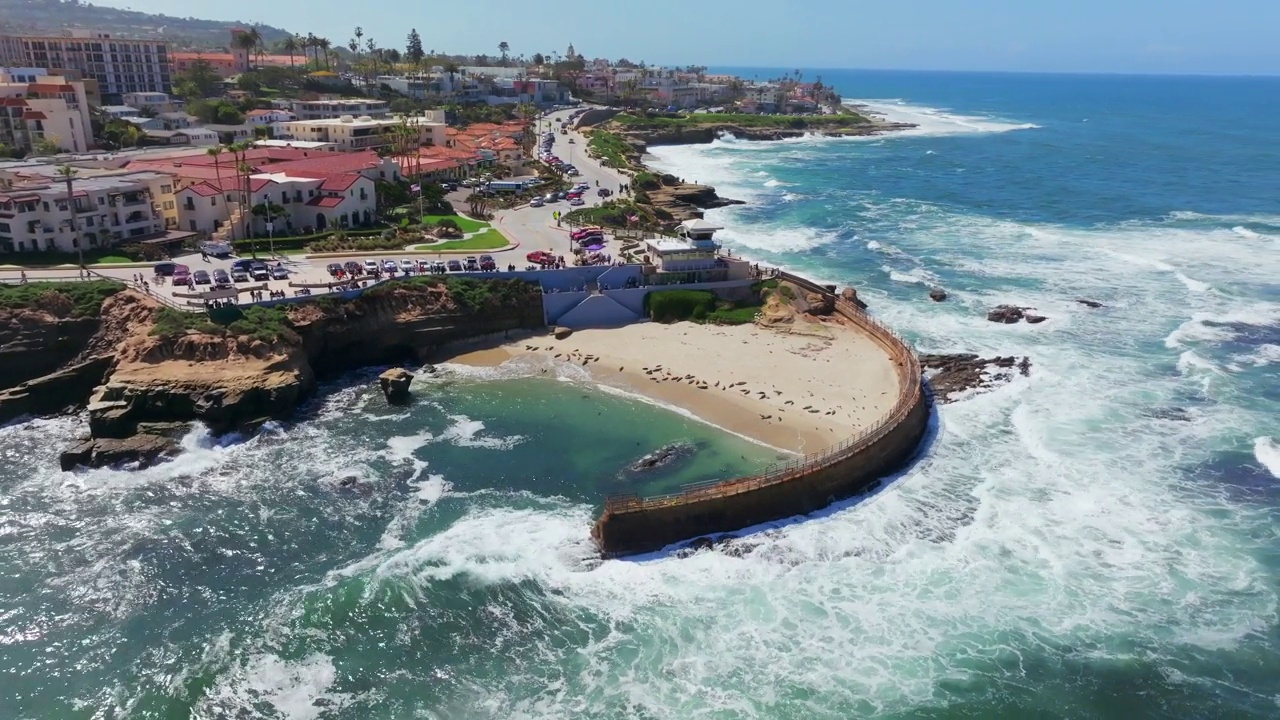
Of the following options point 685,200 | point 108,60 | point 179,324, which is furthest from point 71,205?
point 108,60

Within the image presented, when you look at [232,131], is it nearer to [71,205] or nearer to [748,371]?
[71,205]

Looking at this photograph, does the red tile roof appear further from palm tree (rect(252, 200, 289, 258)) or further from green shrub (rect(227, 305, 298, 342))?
green shrub (rect(227, 305, 298, 342))

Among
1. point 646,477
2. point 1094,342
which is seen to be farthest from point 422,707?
point 1094,342

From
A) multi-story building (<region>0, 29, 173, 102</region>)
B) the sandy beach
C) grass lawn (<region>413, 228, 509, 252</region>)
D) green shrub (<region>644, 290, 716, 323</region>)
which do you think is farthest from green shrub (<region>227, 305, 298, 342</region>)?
multi-story building (<region>0, 29, 173, 102</region>)

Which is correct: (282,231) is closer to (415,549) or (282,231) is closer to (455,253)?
(455,253)

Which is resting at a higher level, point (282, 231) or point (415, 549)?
point (282, 231)

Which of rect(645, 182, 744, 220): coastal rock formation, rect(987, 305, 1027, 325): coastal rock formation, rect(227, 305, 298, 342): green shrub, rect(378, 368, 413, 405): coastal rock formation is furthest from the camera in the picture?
rect(645, 182, 744, 220): coastal rock formation

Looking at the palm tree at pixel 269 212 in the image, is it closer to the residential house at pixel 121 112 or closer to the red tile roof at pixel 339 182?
the red tile roof at pixel 339 182
